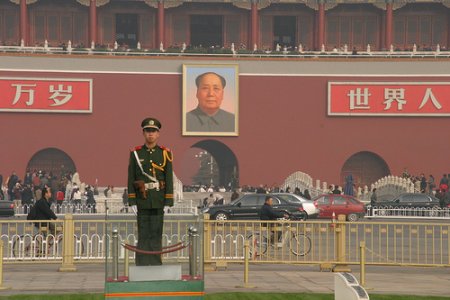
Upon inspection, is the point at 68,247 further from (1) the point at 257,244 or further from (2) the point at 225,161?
(2) the point at 225,161

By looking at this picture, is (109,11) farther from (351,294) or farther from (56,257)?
(351,294)

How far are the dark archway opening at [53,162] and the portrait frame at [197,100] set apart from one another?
513cm

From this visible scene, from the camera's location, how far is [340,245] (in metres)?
17.8

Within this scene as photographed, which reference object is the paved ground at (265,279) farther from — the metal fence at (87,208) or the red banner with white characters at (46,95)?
the red banner with white characters at (46,95)

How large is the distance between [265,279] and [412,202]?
2185 cm

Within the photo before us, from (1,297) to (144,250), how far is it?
3.96m

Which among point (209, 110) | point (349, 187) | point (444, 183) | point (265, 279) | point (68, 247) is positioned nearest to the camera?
point (265, 279)

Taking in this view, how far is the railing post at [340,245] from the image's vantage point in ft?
58.0

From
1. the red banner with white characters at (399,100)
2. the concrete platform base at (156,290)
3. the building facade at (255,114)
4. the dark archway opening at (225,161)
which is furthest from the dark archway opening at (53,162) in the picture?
the concrete platform base at (156,290)

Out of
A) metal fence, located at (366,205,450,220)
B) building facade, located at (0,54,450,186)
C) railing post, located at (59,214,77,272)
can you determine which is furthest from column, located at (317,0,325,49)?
railing post, located at (59,214,77,272)

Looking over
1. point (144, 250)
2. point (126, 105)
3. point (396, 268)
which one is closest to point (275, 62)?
point (126, 105)

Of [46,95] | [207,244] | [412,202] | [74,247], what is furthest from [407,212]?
[74,247]

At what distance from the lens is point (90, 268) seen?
18.9 meters

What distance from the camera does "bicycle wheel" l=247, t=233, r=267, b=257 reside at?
747 inches
